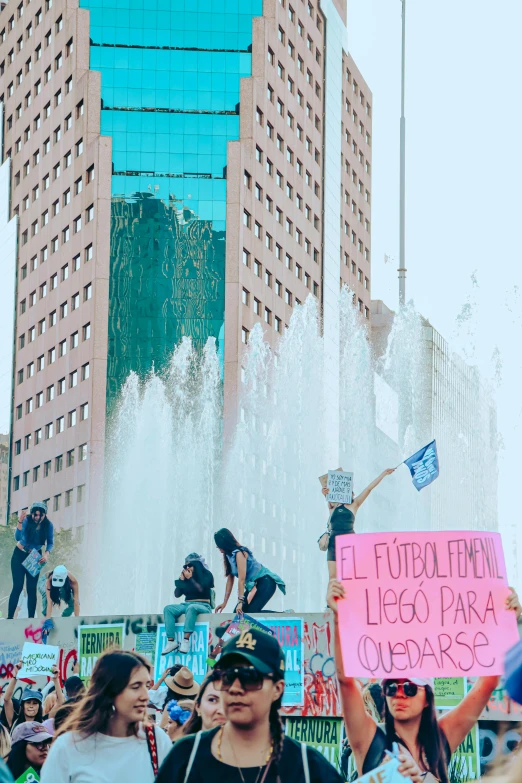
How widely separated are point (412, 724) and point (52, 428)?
6600cm

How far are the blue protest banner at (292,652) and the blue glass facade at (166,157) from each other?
52299mm

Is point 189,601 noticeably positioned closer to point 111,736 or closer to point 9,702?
point 9,702

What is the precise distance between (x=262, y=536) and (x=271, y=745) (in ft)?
173

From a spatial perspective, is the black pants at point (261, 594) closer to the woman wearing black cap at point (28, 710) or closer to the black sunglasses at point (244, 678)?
the woman wearing black cap at point (28, 710)

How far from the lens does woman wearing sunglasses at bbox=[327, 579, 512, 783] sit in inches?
213

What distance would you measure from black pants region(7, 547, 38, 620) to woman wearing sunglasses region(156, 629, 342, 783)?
1221 centimetres

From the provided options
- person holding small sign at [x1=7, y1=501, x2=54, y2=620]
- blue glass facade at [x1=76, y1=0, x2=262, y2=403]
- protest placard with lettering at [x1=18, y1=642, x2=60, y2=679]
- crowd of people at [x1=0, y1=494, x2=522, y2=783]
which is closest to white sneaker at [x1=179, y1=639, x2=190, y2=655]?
protest placard with lettering at [x1=18, y1=642, x2=60, y2=679]

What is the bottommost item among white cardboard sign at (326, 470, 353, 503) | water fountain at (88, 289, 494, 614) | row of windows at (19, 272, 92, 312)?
white cardboard sign at (326, 470, 353, 503)

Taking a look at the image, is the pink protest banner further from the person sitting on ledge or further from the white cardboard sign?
the white cardboard sign

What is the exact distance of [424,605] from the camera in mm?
5984

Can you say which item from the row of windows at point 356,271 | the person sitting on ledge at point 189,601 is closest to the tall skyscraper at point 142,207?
the row of windows at point 356,271

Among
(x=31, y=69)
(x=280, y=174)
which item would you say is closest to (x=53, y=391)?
→ (x=280, y=174)

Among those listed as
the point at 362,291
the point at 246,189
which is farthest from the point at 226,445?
the point at 362,291

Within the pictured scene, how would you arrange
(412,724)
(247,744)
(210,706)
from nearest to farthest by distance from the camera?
(247,744) → (412,724) → (210,706)
